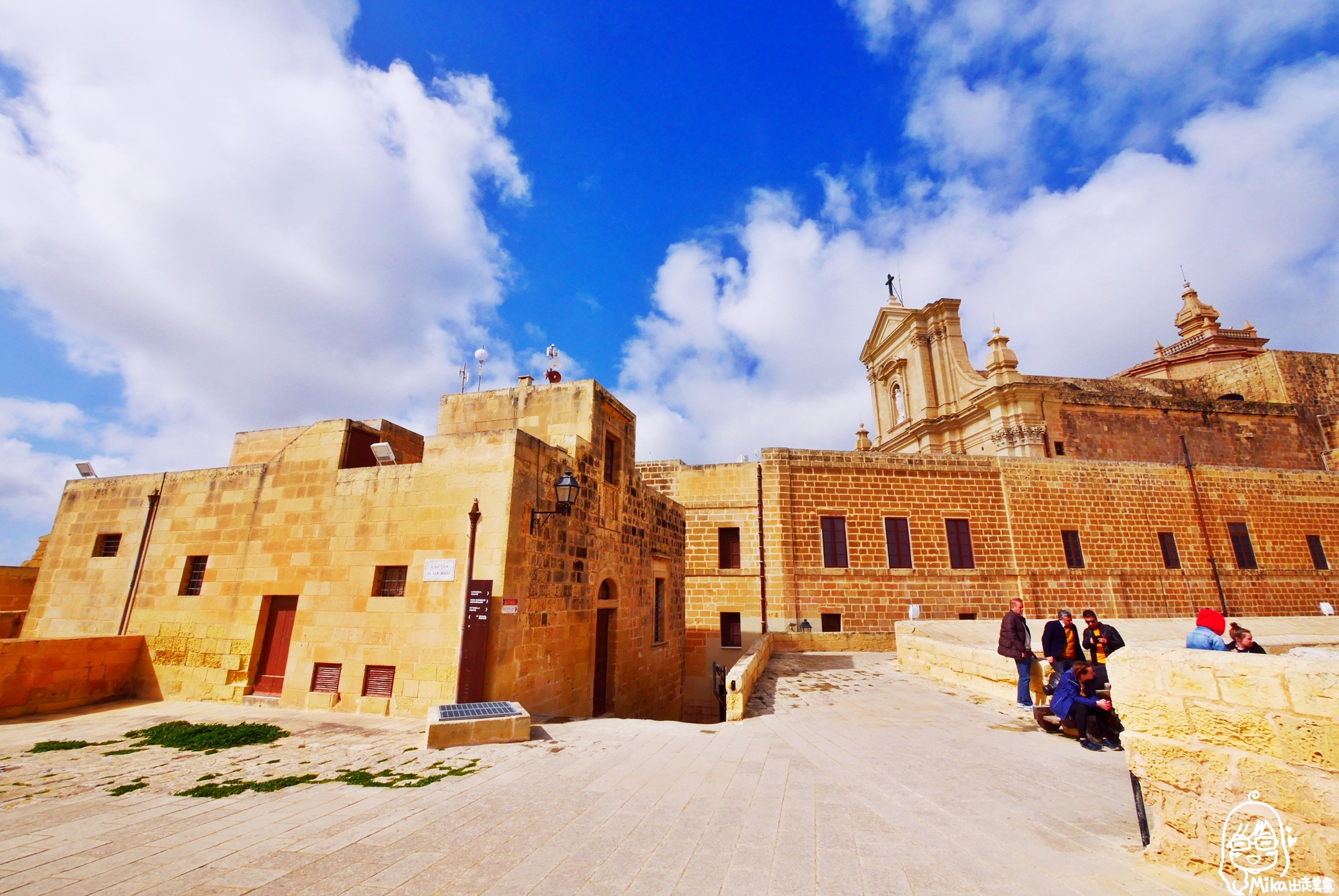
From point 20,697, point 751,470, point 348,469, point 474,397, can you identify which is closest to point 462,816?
point 348,469

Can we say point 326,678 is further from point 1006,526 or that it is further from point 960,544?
point 1006,526

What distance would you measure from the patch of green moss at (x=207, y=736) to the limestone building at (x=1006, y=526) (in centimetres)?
1038

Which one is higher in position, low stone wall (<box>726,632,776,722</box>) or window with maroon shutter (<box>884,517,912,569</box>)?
window with maroon shutter (<box>884,517,912,569</box>)

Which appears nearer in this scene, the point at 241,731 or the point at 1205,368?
the point at 241,731

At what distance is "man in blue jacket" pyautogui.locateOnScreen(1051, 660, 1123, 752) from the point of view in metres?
5.61

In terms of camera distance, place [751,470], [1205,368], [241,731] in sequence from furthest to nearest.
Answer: [1205,368]
[751,470]
[241,731]

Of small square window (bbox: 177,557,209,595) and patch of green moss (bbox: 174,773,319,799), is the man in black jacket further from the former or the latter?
small square window (bbox: 177,557,209,595)

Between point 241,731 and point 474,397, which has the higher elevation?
point 474,397

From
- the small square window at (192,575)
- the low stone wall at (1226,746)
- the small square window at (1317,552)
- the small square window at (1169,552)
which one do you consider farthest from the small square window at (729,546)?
the small square window at (1317,552)

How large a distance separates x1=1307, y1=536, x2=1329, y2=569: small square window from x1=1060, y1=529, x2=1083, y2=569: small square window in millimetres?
9469

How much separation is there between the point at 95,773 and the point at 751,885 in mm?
6384

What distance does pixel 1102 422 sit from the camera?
74.9ft

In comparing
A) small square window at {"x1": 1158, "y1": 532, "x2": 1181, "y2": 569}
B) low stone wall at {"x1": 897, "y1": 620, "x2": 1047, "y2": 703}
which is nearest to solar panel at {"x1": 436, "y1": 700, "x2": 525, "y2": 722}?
low stone wall at {"x1": 897, "y1": 620, "x2": 1047, "y2": 703}

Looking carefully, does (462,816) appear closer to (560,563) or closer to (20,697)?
(560,563)
